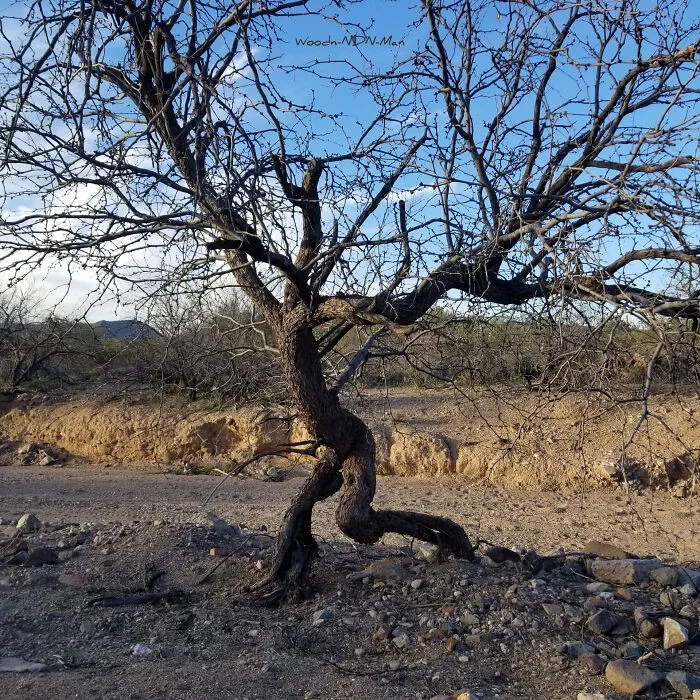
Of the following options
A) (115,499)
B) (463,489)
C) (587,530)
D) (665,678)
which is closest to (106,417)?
(115,499)

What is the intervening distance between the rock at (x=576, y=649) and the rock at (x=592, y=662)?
0.04 meters

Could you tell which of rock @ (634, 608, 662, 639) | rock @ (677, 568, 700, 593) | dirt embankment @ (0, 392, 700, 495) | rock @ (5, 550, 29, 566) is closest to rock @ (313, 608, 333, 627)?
rock @ (634, 608, 662, 639)

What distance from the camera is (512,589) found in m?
5.18

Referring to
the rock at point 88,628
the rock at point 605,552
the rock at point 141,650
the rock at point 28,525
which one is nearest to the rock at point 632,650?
the rock at point 605,552

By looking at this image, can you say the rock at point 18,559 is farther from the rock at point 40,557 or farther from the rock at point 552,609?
the rock at point 552,609

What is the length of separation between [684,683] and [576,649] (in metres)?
0.60

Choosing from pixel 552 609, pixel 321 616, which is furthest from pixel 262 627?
pixel 552 609

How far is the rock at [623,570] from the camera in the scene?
18.4 ft

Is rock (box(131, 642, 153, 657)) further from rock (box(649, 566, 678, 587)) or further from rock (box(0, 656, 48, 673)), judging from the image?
rock (box(649, 566, 678, 587))

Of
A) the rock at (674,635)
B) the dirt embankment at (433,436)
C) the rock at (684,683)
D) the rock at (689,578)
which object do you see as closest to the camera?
the rock at (684,683)

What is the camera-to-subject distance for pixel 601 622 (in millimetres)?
4672

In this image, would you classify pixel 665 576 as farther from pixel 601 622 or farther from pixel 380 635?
pixel 380 635

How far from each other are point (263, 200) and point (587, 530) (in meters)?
6.89

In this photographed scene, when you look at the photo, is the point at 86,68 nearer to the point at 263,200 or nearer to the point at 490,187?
the point at 263,200
